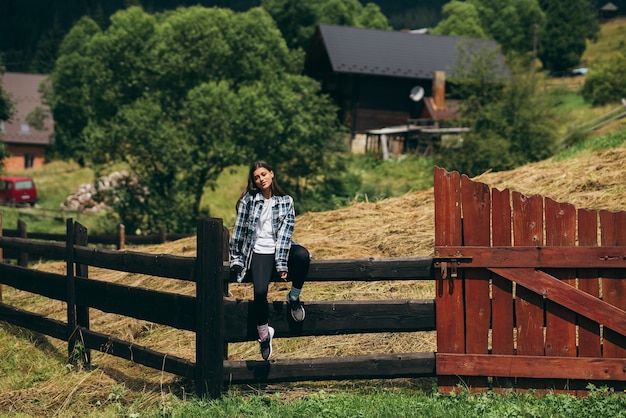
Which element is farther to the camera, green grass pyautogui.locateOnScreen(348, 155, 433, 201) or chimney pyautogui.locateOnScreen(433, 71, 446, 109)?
chimney pyautogui.locateOnScreen(433, 71, 446, 109)

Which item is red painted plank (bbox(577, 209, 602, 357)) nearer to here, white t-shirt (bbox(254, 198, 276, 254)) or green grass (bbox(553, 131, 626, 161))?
white t-shirt (bbox(254, 198, 276, 254))

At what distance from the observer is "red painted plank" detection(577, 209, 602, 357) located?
691 centimetres

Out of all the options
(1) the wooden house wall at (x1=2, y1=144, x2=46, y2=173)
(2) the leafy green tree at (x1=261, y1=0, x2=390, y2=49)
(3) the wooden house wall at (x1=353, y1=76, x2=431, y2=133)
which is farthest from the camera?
(1) the wooden house wall at (x1=2, y1=144, x2=46, y2=173)

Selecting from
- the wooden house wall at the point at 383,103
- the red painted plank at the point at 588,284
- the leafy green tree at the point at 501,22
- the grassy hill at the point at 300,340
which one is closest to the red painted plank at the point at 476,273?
the grassy hill at the point at 300,340

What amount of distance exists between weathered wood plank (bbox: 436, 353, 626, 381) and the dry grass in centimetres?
93

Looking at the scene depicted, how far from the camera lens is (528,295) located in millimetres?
6996

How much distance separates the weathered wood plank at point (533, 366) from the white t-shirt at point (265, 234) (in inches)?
64.5

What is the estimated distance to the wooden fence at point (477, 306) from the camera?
692 centimetres

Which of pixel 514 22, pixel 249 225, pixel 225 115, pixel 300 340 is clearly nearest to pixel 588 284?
pixel 249 225

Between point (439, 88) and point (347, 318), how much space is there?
42.1 meters

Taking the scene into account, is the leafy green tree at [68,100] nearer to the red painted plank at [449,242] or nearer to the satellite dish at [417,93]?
the satellite dish at [417,93]

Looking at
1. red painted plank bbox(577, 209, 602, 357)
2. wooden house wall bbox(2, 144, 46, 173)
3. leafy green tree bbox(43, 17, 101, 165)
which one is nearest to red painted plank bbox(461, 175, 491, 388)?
red painted plank bbox(577, 209, 602, 357)

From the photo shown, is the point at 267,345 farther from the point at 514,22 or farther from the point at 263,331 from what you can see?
the point at 514,22

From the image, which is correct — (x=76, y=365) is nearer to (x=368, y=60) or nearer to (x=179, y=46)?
(x=179, y=46)
